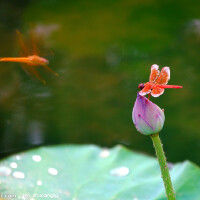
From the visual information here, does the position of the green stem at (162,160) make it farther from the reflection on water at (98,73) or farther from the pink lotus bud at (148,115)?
the reflection on water at (98,73)

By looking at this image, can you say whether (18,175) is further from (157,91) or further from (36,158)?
(157,91)

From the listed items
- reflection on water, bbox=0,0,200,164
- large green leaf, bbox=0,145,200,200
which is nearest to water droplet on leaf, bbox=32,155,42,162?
large green leaf, bbox=0,145,200,200

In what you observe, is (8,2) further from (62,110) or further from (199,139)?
(199,139)

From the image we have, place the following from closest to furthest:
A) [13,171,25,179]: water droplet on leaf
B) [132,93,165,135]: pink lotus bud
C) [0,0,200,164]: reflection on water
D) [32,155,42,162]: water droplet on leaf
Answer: [132,93,165,135]: pink lotus bud
[13,171,25,179]: water droplet on leaf
[32,155,42,162]: water droplet on leaf
[0,0,200,164]: reflection on water

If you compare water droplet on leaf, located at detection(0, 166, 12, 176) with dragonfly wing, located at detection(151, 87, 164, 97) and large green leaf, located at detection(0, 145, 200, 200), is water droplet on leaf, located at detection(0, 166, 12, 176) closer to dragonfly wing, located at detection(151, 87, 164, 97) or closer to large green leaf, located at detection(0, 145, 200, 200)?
large green leaf, located at detection(0, 145, 200, 200)

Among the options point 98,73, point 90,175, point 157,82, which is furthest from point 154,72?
point 98,73

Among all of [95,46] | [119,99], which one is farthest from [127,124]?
A: [95,46]

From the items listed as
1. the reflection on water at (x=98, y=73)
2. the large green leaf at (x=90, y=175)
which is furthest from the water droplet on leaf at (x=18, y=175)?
the reflection on water at (x=98, y=73)
